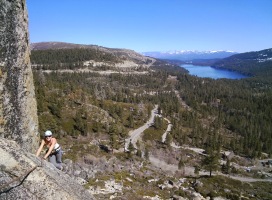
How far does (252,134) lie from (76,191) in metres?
168

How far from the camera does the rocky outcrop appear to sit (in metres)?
9.85

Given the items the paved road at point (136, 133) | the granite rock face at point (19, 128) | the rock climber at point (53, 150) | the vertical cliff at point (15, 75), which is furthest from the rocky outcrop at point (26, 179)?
the paved road at point (136, 133)

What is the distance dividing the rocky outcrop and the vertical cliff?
2206 mm

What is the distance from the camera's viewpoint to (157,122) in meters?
152

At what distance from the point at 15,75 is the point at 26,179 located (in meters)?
5.82

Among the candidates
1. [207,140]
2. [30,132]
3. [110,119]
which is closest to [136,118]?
[110,119]

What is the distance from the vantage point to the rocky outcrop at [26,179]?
32.3ft

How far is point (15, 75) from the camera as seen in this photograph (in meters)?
13.9

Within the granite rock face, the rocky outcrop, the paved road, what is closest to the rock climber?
the granite rock face

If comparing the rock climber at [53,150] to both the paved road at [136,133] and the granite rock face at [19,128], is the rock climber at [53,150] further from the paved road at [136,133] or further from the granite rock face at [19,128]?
the paved road at [136,133]

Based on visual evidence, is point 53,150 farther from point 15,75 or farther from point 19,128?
point 15,75

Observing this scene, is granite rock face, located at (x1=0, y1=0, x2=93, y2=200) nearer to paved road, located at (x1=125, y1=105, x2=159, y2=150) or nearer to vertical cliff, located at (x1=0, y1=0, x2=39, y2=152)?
vertical cliff, located at (x1=0, y1=0, x2=39, y2=152)

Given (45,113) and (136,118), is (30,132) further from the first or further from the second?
(136,118)

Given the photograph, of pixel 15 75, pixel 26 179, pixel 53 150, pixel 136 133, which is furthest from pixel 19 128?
pixel 136 133
